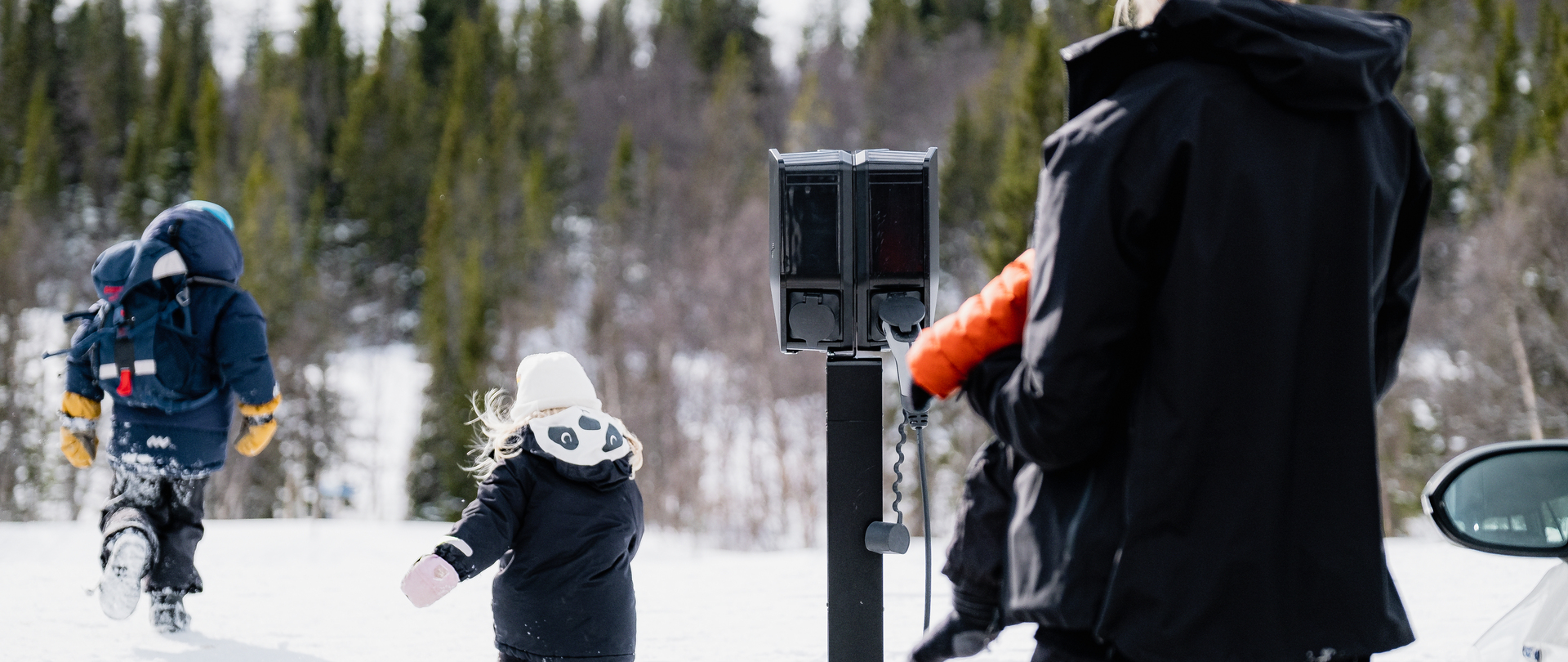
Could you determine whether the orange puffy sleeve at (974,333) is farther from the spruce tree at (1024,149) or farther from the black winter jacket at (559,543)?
the spruce tree at (1024,149)

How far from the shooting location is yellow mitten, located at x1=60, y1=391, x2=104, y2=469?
3.78 metres

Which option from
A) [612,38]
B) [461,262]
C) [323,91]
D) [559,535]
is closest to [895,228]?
[559,535]

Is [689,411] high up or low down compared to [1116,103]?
down

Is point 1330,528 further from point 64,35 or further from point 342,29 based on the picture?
point 64,35

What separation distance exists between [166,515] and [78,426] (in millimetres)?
479

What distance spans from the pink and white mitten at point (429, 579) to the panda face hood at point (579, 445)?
365mm

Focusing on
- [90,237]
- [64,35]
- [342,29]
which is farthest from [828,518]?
[64,35]

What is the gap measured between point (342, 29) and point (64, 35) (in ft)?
41.0

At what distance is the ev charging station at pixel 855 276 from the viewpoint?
249 centimetres

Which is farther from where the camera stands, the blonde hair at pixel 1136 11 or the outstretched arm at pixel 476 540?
the outstretched arm at pixel 476 540

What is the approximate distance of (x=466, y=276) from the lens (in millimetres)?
36375

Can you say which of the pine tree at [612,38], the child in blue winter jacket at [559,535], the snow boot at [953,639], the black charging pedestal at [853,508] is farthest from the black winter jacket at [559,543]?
the pine tree at [612,38]

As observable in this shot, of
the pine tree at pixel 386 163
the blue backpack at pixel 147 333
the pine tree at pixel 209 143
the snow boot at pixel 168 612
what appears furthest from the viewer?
the pine tree at pixel 386 163

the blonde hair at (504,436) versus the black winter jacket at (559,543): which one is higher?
the blonde hair at (504,436)
